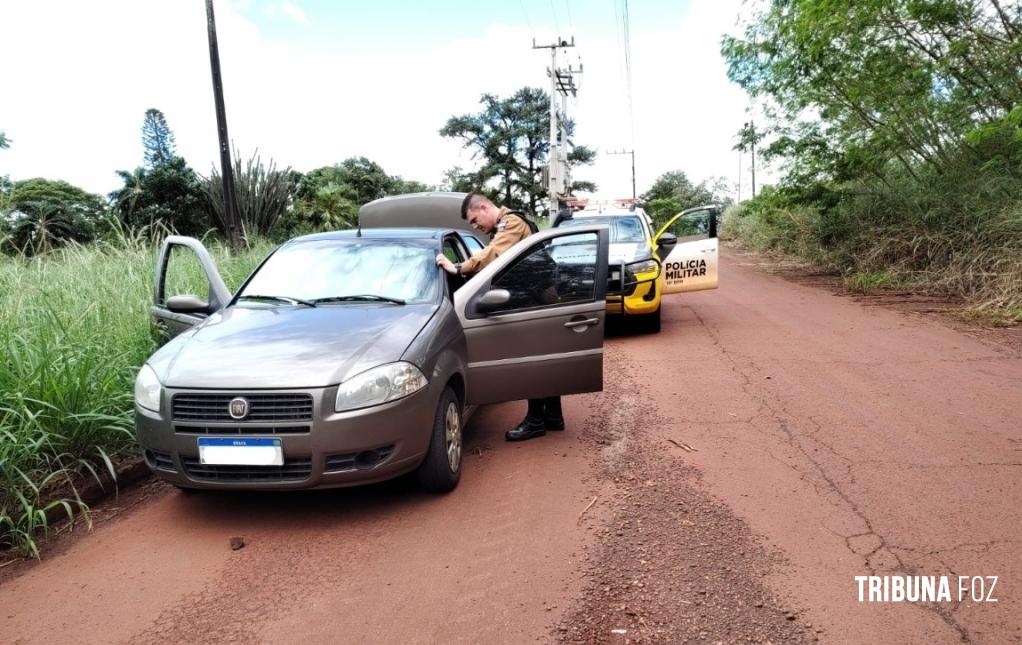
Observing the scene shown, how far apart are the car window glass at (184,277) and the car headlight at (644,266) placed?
16.0 ft

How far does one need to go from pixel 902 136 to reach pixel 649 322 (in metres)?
7.73

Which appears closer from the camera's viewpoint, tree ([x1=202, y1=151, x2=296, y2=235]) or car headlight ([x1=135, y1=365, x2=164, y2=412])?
car headlight ([x1=135, y1=365, x2=164, y2=412])

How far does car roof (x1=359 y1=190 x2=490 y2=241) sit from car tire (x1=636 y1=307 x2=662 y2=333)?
9.80 feet

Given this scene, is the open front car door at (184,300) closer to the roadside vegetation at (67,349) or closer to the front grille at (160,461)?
the roadside vegetation at (67,349)

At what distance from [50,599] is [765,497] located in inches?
139

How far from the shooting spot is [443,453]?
4.05 meters

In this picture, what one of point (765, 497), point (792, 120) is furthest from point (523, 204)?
point (765, 497)

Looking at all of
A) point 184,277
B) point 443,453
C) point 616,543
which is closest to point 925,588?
point 616,543

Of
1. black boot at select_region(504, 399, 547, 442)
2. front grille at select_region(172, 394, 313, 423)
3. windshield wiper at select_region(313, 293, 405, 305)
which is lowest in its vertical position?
black boot at select_region(504, 399, 547, 442)

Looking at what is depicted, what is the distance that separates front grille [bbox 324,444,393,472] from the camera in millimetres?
3635

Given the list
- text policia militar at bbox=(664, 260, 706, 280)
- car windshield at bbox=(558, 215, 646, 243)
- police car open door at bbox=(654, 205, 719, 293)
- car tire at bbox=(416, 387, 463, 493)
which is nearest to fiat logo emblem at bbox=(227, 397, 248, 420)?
car tire at bbox=(416, 387, 463, 493)

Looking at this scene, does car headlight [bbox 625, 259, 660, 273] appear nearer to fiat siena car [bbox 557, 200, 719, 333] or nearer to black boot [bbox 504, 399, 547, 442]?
fiat siena car [bbox 557, 200, 719, 333]

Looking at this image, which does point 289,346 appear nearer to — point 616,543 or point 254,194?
point 616,543

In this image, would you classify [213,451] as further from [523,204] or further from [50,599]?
[523,204]
